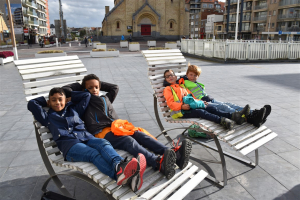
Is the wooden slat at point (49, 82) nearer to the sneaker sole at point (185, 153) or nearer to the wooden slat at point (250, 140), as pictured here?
the sneaker sole at point (185, 153)

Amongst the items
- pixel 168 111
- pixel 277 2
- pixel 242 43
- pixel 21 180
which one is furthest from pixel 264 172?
pixel 277 2

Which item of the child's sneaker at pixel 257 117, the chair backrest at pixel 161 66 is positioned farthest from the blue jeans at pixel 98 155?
the child's sneaker at pixel 257 117

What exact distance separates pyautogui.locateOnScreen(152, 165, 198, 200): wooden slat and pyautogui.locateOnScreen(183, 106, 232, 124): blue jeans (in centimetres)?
110

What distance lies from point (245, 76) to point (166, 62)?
724cm

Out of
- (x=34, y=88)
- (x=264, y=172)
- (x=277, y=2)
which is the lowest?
(x=264, y=172)

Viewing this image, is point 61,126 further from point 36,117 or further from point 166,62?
point 166,62

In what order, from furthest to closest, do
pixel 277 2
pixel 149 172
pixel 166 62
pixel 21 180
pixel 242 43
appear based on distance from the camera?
pixel 277 2 < pixel 242 43 < pixel 166 62 < pixel 21 180 < pixel 149 172

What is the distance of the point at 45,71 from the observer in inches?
149

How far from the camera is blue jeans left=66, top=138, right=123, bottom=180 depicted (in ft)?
8.20

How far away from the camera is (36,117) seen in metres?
2.95

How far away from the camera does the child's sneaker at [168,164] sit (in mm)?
2518

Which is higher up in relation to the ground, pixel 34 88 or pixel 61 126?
pixel 34 88

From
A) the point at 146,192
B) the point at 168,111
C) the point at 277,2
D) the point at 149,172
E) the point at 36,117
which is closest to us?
the point at 146,192

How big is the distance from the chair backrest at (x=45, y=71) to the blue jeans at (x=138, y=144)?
4.22ft
